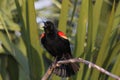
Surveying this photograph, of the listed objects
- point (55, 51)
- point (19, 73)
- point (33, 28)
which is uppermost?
point (33, 28)

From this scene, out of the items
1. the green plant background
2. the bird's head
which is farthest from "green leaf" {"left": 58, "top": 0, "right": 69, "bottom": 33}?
the bird's head

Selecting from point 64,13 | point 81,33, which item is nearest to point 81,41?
point 81,33

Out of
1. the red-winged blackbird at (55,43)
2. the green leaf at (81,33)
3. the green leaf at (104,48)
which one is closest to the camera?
the green leaf at (104,48)

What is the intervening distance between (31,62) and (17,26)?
0.55m

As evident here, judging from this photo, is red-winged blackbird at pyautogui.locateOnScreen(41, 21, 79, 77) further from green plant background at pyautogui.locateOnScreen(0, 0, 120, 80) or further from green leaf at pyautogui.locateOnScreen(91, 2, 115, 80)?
green leaf at pyautogui.locateOnScreen(91, 2, 115, 80)

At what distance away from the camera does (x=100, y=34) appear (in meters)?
2.15

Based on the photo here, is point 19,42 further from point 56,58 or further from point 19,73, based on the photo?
point 56,58

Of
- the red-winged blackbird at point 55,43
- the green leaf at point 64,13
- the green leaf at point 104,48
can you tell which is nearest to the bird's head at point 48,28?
the red-winged blackbird at point 55,43

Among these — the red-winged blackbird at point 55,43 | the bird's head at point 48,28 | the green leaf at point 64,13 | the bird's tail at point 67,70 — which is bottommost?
the bird's tail at point 67,70

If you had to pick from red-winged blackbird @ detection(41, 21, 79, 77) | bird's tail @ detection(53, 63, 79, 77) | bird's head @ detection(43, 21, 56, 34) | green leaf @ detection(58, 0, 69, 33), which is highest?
green leaf @ detection(58, 0, 69, 33)

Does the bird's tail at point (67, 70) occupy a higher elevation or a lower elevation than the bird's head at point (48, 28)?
lower

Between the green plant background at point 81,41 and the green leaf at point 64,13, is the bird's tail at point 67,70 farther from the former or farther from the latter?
the green leaf at point 64,13

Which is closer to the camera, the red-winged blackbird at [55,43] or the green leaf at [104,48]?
the green leaf at [104,48]

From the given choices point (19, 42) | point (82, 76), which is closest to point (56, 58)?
point (82, 76)
